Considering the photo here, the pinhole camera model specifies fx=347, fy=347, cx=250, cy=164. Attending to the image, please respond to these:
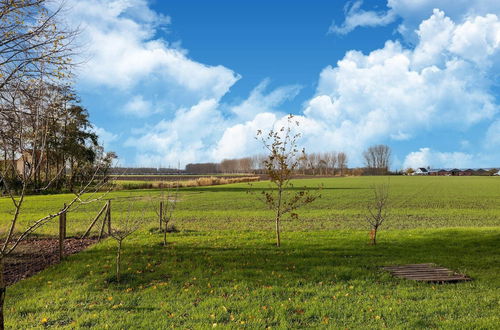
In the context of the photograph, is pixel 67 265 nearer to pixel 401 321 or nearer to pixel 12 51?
pixel 12 51

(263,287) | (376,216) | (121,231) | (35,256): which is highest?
(121,231)

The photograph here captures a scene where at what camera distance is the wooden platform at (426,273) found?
8.66 m

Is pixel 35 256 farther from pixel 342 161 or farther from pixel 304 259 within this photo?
pixel 342 161

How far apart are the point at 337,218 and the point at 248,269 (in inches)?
576

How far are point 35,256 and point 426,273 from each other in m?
12.6

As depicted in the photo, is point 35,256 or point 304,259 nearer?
point 304,259

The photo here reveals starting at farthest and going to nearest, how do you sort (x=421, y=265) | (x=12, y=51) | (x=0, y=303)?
(x=12, y=51), (x=421, y=265), (x=0, y=303)

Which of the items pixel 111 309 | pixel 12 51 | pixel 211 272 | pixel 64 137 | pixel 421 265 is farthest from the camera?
pixel 64 137

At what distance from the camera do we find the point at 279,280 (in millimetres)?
8539

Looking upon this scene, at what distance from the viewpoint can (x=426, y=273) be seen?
916cm

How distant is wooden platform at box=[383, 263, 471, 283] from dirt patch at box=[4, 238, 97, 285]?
1048 centimetres

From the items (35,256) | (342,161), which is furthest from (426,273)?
(342,161)

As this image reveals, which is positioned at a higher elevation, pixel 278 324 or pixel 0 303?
pixel 0 303

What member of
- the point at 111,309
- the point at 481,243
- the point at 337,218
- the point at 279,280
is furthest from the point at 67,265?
the point at 337,218
